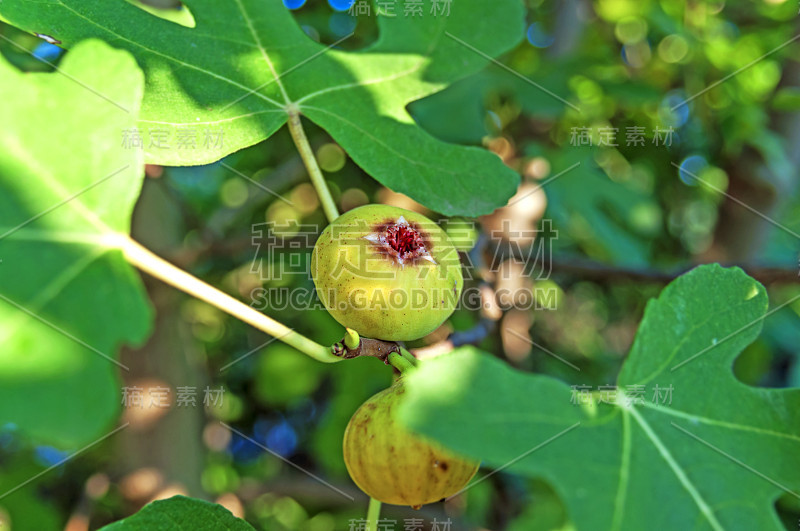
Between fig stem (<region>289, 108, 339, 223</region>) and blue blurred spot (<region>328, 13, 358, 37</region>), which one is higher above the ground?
fig stem (<region>289, 108, 339, 223</region>)

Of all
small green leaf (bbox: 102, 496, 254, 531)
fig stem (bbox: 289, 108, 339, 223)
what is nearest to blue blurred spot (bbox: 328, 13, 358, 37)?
fig stem (bbox: 289, 108, 339, 223)

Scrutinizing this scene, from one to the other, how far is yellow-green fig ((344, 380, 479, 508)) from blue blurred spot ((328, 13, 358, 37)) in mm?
2440

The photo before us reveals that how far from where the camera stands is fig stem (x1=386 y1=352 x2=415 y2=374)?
1117 millimetres

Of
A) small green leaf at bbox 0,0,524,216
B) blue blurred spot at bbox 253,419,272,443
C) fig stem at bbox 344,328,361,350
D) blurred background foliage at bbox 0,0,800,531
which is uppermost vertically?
small green leaf at bbox 0,0,524,216

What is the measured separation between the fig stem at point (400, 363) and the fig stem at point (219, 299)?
10 centimetres

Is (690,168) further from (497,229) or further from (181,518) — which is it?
(181,518)

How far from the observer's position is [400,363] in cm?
112

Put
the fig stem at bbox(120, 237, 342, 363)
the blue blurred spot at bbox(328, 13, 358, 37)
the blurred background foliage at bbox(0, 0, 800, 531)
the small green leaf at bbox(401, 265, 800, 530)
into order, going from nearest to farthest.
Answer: the small green leaf at bbox(401, 265, 800, 530) < the fig stem at bbox(120, 237, 342, 363) < the blurred background foliage at bbox(0, 0, 800, 531) < the blue blurred spot at bbox(328, 13, 358, 37)

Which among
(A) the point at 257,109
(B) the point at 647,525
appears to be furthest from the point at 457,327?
(B) the point at 647,525

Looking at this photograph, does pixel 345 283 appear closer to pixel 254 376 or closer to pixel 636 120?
pixel 254 376

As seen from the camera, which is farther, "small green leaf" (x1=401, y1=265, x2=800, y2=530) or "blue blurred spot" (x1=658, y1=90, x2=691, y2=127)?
"blue blurred spot" (x1=658, y1=90, x2=691, y2=127)

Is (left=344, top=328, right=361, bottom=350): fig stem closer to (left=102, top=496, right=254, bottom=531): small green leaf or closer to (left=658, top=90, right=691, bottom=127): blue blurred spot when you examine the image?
(left=102, top=496, right=254, bottom=531): small green leaf

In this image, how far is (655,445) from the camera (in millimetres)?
1018

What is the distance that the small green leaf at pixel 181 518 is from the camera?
1.10 m
